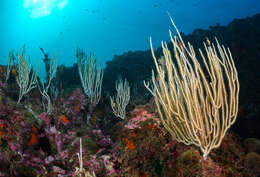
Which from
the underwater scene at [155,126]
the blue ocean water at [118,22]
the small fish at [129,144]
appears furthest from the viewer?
the blue ocean water at [118,22]

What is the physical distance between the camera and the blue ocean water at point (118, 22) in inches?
3561

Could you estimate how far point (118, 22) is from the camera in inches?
4520

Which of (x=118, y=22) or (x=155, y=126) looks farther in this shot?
(x=118, y=22)

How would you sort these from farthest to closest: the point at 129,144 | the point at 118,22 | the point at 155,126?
the point at 118,22
the point at 155,126
the point at 129,144

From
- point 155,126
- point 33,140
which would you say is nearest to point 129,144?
point 155,126

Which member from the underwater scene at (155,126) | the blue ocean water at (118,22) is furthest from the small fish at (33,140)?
the blue ocean water at (118,22)

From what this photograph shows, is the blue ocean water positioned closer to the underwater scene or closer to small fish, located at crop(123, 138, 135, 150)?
the underwater scene

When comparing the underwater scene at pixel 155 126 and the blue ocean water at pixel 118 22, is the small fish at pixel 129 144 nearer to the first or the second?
the underwater scene at pixel 155 126

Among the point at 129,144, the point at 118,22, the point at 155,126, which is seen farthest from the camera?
the point at 118,22

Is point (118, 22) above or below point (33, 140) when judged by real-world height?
above

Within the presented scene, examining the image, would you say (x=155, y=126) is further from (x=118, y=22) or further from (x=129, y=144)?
(x=118, y=22)

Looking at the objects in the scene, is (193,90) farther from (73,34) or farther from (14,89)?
(73,34)

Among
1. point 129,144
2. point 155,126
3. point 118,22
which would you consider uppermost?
point 118,22

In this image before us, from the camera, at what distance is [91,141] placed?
11.8 feet
